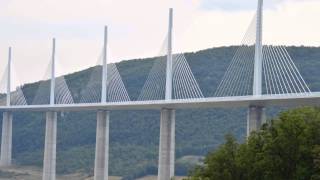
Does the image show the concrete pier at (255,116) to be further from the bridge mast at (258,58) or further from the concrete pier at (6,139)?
the concrete pier at (6,139)

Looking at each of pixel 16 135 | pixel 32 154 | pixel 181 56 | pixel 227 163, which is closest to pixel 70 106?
pixel 181 56

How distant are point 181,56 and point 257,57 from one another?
1509 centimetres

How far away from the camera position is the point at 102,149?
274ft

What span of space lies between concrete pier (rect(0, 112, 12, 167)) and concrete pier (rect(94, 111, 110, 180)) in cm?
2424

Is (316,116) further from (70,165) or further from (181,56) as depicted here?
(70,165)

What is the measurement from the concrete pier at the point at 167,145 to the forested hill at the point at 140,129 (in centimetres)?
2577

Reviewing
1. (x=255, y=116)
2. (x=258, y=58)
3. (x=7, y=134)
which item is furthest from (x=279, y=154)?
(x=7, y=134)

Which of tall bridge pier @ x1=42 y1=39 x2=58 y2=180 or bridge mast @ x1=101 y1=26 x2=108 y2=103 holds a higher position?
bridge mast @ x1=101 y1=26 x2=108 y2=103

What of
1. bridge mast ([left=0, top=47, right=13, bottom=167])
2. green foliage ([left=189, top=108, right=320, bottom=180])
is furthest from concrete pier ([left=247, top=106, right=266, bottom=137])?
bridge mast ([left=0, top=47, right=13, bottom=167])

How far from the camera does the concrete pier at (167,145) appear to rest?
74188 mm

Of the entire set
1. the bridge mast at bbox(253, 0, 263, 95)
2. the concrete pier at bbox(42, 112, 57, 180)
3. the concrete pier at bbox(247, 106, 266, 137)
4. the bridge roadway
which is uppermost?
the bridge mast at bbox(253, 0, 263, 95)

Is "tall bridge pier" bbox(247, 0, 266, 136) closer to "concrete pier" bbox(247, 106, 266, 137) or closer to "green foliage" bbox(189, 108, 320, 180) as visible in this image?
"concrete pier" bbox(247, 106, 266, 137)

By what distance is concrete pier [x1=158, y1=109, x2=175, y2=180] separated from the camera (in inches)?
2921

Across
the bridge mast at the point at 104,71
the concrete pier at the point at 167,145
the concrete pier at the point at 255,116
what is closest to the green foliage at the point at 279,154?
the concrete pier at the point at 255,116
